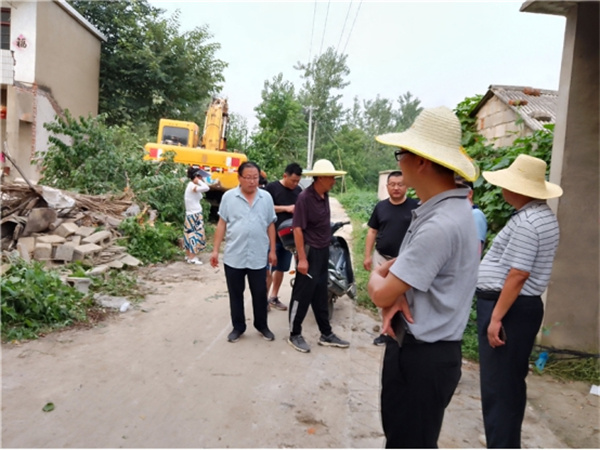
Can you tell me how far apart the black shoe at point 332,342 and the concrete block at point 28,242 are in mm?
4054

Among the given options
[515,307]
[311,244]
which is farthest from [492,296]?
[311,244]

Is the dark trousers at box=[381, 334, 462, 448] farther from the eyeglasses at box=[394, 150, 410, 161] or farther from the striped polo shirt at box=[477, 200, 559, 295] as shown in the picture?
the striped polo shirt at box=[477, 200, 559, 295]

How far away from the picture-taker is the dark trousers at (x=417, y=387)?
6.16ft

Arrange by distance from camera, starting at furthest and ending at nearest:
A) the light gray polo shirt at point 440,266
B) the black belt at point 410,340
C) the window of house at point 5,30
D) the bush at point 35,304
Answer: the window of house at point 5,30, the bush at point 35,304, the black belt at point 410,340, the light gray polo shirt at point 440,266

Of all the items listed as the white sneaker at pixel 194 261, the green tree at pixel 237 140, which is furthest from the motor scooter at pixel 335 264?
the green tree at pixel 237 140

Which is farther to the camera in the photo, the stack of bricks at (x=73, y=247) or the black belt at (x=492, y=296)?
the stack of bricks at (x=73, y=247)

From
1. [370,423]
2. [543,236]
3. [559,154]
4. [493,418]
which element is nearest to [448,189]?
[543,236]

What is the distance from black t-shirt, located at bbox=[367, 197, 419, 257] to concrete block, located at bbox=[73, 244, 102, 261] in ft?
13.0

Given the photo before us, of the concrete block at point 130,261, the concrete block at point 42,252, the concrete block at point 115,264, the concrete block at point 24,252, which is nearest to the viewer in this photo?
the concrete block at point 24,252

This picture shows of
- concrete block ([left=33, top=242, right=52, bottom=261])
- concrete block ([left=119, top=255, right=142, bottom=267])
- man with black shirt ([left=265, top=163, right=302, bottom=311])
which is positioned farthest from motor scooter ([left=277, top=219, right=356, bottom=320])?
concrete block ([left=33, top=242, right=52, bottom=261])

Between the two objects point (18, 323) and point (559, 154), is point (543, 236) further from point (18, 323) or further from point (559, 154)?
point (18, 323)

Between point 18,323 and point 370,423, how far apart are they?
10.9 ft

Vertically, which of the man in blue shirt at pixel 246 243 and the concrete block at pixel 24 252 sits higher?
the man in blue shirt at pixel 246 243

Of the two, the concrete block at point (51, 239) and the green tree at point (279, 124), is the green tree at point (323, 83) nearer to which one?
the green tree at point (279, 124)
